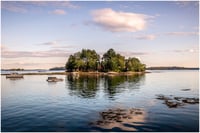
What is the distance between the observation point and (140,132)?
2302cm

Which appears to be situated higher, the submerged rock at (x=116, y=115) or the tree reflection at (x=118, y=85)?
the tree reflection at (x=118, y=85)

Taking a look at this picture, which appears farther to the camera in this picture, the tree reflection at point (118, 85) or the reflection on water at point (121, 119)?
the tree reflection at point (118, 85)

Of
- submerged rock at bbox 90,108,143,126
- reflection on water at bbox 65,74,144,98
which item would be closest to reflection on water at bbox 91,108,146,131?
submerged rock at bbox 90,108,143,126

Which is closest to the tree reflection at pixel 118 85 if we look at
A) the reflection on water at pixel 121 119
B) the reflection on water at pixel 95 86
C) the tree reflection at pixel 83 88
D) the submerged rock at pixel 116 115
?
the reflection on water at pixel 95 86

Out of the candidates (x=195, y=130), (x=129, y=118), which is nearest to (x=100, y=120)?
(x=129, y=118)

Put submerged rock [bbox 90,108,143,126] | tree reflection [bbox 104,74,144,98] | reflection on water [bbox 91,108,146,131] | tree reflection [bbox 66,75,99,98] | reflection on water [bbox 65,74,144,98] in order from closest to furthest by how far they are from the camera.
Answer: reflection on water [bbox 91,108,146,131] < submerged rock [bbox 90,108,143,126] < tree reflection [bbox 66,75,99,98] < reflection on water [bbox 65,74,144,98] < tree reflection [bbox 104,74,144,98]

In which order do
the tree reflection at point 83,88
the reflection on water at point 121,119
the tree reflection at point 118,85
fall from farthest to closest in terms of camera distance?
the tree reflection at point 118,85 → the tree reflection at point 83,88 → the reflection on water at point 121,119

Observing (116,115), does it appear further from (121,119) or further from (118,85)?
(118,85)

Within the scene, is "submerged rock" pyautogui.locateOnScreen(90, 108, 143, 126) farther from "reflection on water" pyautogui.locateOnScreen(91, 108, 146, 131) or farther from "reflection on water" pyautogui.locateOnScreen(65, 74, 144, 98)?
"reflection on water" pyautogui.locateOnScreen(65, 74, 144, 98)

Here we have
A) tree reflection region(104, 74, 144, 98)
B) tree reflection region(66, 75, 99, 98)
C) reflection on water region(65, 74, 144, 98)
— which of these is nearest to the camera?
tree reflection region(66, 75, 99, 98)

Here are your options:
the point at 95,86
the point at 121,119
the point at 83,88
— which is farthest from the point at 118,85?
the point at 121,119

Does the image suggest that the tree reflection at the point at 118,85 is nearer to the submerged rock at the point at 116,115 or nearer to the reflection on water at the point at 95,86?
the reflection on water at the point at 95,86

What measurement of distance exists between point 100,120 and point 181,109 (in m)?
14.9

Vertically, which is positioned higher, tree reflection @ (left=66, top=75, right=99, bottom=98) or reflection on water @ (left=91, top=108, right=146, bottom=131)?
tree reflection @ (left=66, top=75, right=99, bottom=98)
